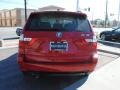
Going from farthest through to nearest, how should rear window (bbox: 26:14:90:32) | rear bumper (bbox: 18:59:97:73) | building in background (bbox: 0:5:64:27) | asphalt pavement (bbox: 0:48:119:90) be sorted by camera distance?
building in background (bbox: 0:5:64:27) → asphalt pavement (bbox: 0:48:119:90) → rear window (bbox: 26:14:90:32) → rear bumper (bbox: 18:59:97:73)

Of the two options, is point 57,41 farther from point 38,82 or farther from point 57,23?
point 38,82

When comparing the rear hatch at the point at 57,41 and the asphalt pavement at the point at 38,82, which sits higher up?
the rear hatch at the point at 57,41

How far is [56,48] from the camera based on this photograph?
4930 millimetres

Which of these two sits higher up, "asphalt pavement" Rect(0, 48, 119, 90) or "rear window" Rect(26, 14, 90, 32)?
"rear window" Rect(26, 14, 90, 32)

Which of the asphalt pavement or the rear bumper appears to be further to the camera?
the asphalt pavement

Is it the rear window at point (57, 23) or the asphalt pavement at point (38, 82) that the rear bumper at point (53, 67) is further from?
the rear window at point (57, 23)

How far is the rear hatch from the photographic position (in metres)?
4.92

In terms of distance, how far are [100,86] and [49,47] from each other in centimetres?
151

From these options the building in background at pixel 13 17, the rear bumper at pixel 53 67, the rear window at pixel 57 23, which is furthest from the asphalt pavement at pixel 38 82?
the building in background at pixel 13 17

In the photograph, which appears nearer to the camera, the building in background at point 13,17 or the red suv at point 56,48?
the red suv at point 56,48

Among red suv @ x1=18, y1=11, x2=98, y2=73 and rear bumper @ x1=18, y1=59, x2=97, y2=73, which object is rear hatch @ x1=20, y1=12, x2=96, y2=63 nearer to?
red suv @ x1=18, y1=11, x2=98, y2=73

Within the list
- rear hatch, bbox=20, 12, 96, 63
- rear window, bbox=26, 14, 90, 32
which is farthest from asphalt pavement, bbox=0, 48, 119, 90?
rear window, bbox=26, 14, 90, 32

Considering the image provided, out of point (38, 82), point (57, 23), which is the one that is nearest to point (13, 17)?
point (38, 82)

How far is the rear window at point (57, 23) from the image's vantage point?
5129 mm
